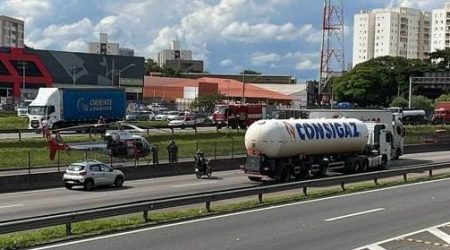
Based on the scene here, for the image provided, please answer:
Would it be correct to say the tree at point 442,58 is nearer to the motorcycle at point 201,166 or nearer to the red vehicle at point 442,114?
the red vehicle at point 442,114

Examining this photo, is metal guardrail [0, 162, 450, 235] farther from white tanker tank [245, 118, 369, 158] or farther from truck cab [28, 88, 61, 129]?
truck cab [28, 88, 61, 129]

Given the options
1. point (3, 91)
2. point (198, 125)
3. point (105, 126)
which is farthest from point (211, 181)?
point (3, 91)

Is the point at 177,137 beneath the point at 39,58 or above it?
beneath

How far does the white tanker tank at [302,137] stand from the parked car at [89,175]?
6.47 metres

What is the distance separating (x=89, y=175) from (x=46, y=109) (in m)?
29.7

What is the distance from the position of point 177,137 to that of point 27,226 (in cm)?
3860

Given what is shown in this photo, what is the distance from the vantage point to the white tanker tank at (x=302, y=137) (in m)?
31.0

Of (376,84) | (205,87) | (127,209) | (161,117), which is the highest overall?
(376,84)

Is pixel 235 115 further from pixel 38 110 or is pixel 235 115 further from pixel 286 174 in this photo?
pixel 286 174

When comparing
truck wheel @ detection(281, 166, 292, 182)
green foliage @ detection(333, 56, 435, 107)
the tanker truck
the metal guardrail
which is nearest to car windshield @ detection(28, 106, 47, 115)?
the tanker truck

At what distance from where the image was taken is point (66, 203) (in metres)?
24.1

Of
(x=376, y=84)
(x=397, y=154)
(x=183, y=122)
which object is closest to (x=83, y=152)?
(x=397, y=154)

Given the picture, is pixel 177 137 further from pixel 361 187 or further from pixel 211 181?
pixel 361 187

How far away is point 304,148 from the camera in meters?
32.5
